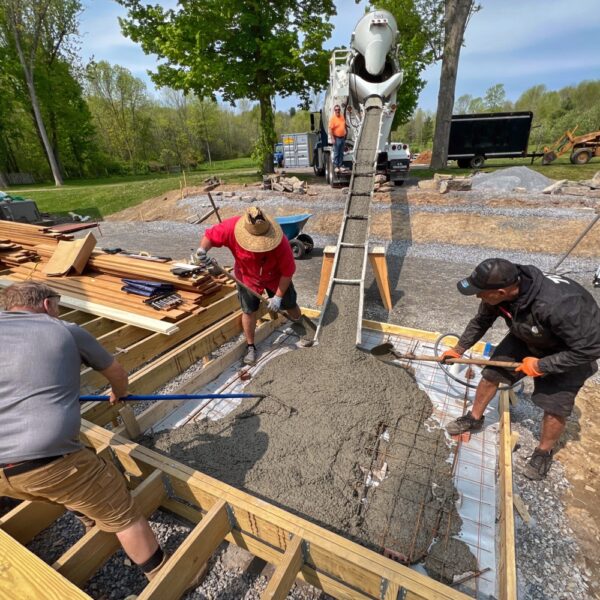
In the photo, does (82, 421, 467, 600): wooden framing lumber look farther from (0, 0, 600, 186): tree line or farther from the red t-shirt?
(0, 0, 600, 186): tree line

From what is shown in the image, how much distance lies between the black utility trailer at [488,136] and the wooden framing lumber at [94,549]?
18694mm

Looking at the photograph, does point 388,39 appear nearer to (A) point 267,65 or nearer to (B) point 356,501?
(A) point 267,65

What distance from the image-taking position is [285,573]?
4.90 ft

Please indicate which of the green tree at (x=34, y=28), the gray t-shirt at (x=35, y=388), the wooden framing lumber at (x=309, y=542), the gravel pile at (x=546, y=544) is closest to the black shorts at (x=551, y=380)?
the gravel pile at (x=546, y=544)

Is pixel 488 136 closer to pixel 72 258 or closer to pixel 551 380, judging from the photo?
pixel 551 380

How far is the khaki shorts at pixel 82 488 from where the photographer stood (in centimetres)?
153

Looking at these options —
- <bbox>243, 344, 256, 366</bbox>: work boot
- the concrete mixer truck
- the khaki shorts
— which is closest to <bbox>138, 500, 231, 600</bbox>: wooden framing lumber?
the khaki shorts

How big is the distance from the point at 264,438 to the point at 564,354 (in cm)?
216

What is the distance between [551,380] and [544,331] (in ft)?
1.36

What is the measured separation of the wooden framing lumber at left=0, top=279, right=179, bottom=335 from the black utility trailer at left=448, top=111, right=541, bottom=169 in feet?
57.2

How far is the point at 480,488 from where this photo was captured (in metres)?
2.32

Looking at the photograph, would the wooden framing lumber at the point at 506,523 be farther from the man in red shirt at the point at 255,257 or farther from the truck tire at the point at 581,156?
the truck tire at the point at 581,156

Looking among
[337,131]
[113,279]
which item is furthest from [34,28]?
[113,279]

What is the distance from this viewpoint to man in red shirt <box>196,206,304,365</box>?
316 cm
